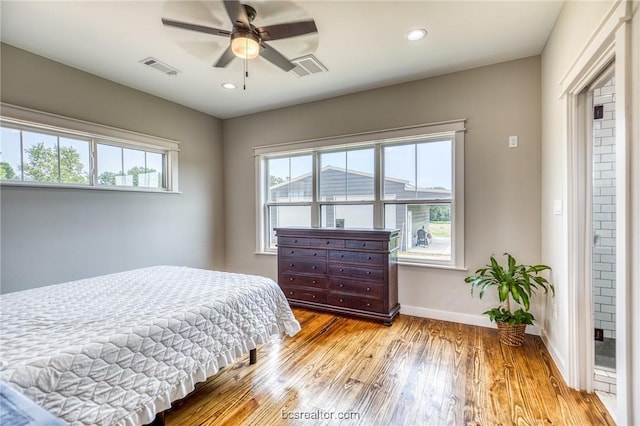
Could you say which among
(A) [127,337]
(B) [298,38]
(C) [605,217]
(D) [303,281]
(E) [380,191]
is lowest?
(D) [303,281]

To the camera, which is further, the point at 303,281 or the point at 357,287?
the point at 303,281

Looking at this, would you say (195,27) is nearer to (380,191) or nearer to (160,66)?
(160,66)

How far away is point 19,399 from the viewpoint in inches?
26.8

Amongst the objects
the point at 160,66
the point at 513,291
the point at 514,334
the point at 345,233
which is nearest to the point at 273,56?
the point at 160,66

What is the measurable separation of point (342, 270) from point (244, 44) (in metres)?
2.41

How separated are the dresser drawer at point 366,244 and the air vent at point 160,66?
8.64 feet

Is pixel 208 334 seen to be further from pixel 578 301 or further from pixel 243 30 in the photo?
pixel 578 301

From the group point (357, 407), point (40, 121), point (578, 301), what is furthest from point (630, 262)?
point (40, 121)

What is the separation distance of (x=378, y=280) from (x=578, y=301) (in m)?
1.64

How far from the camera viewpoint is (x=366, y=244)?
10.6 ft

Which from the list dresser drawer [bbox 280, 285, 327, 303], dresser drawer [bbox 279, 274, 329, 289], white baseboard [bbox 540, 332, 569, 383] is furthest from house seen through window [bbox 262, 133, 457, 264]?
white baseboard [bbox 540, 332, 569, 383]

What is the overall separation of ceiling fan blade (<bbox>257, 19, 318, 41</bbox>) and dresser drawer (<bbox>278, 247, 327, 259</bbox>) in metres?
2.25

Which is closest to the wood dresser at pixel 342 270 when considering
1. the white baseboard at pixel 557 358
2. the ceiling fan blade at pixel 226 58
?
the white baseboard at pixel 557 358

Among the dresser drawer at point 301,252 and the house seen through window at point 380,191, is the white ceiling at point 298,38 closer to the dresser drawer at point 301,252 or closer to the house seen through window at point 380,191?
the house seen through window at point 380,191
